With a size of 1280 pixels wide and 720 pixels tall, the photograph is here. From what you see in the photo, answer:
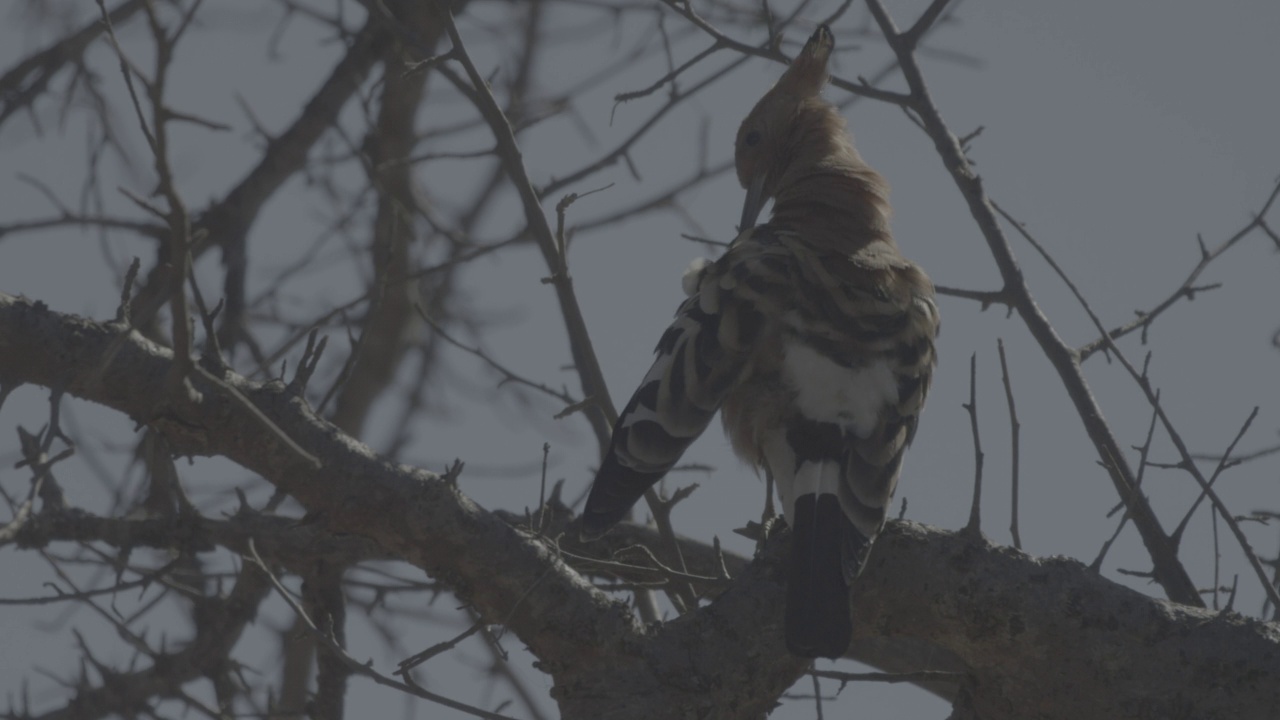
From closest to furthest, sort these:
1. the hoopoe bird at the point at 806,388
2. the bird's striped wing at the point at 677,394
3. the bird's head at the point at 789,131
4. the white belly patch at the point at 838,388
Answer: the hoopoe bird at the point at 806,388 < the bird's striped wing at the point at 677,394 < the white belly patch at the point at 838,388 < the bird's head at the point at 789,131

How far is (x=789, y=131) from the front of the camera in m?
5.44

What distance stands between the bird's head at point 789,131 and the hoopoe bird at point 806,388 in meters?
0.84

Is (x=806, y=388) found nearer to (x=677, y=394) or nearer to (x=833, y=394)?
(x=833, y=394)

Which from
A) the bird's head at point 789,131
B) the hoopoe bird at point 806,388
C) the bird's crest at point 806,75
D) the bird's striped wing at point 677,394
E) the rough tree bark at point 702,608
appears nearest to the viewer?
the rough tree bark at point 702,608

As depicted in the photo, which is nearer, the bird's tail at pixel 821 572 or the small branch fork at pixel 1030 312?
the bird's tail at pixel 821 572

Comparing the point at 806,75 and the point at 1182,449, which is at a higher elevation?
the point at 806,75

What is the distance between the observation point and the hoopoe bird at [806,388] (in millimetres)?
3084

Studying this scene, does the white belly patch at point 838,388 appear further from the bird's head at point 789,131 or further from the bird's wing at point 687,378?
the bird's head at point 789,131

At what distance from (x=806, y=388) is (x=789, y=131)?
2.07 meters

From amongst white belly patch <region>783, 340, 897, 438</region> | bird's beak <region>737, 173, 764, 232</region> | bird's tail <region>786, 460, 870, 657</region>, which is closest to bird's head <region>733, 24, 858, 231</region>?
bird's beak <region>737, 173, 764, 232</region>

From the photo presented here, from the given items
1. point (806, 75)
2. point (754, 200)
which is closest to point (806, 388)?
point (754, 200)

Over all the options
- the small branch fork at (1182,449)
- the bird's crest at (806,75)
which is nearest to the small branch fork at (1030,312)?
the small branch fork at (1182,449)

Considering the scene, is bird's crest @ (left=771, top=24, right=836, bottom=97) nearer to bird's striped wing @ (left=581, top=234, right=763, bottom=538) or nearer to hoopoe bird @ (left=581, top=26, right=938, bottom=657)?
hoopoe bird @ (left=581, top=26, right=938, bottom=657)

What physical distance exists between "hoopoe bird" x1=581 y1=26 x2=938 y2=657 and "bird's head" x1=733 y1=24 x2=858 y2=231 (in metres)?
0.84
